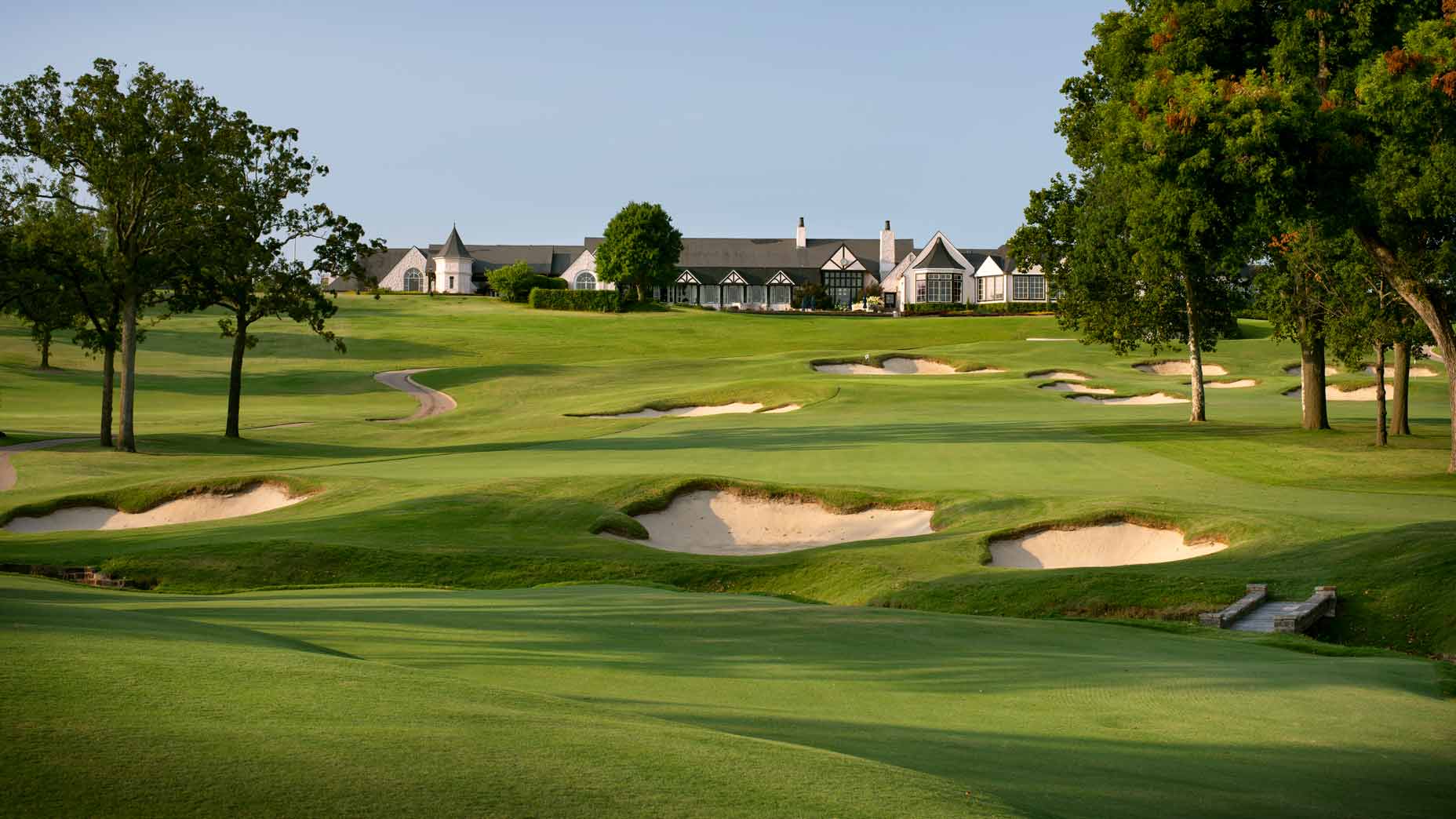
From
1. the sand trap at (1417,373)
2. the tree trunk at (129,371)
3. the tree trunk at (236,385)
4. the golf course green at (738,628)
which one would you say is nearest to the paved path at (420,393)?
the golf course green at (738,628)

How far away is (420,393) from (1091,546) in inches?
2008

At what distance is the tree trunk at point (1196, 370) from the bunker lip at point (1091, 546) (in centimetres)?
2250

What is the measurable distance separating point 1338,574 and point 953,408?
3067 cm

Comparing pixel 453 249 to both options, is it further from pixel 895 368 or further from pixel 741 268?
pixel 895 368

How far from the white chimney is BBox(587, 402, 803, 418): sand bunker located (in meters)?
105

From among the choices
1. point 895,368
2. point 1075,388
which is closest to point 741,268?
point 895,368

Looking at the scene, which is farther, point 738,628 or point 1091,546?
point 1091,546

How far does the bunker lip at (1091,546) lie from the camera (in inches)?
918

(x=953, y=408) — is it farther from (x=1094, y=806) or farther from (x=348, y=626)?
(x=1094, y=806)

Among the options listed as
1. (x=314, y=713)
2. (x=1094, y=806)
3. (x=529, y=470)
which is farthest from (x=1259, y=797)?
(x=529, y=470)

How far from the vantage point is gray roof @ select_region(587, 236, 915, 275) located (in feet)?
516

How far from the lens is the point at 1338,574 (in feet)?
63.8

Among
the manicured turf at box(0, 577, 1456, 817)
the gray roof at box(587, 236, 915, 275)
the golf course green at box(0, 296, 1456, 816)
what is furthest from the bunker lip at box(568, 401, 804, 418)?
the gray roof at box(587, 236, 915, 275)

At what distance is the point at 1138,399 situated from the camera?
56.5 metres
